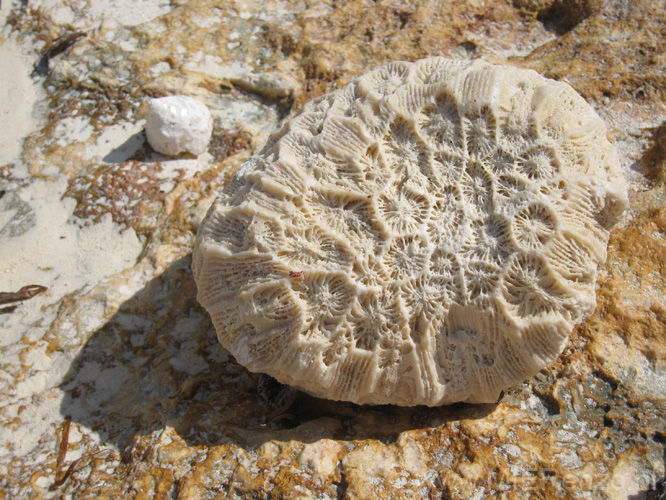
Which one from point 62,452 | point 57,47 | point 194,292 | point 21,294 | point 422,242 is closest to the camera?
point 422,242

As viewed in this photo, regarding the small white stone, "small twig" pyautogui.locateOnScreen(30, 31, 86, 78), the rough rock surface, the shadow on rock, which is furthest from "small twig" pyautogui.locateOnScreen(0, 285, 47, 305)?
"small twig" pyautogui.locateOnScreen(30, 31, 86, 78)

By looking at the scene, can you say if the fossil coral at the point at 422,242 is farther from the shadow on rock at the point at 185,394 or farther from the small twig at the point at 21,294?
the small twig at the point at 21,294

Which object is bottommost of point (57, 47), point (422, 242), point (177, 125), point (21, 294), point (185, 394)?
point (21, 294)

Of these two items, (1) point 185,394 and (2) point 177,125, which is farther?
(2) point 177,125

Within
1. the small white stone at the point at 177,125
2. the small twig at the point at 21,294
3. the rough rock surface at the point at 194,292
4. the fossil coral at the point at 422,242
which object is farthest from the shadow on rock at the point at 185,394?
the small white stone at the point at 177,125

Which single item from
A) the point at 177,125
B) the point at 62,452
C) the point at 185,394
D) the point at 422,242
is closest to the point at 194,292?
the point at 185,394

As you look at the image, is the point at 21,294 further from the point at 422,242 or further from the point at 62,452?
the point at 422,242

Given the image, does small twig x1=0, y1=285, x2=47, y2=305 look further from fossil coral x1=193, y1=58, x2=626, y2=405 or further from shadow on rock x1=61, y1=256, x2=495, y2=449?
fossil coral x1=193, y1=58, x2=626, y2=405
